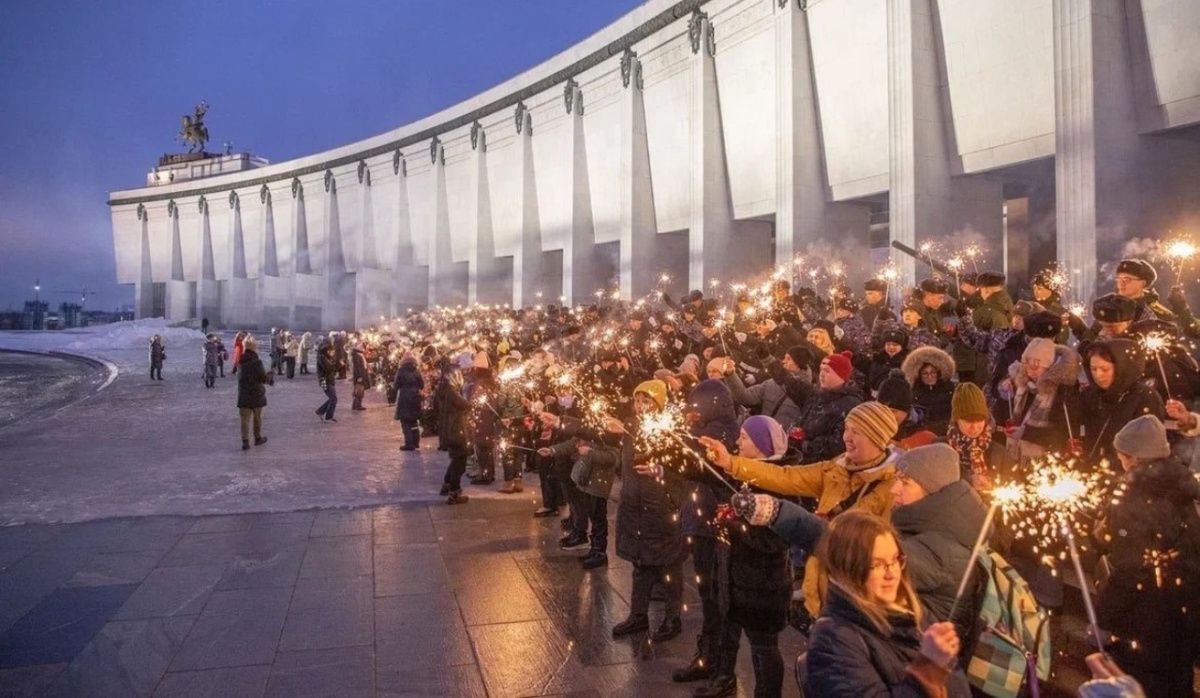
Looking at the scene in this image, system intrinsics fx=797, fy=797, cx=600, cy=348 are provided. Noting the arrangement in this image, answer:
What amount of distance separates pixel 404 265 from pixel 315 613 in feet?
150

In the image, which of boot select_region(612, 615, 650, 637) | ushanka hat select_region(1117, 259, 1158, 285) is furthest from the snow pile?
ushanka hat select_region(1117, 259, 1158, 285)

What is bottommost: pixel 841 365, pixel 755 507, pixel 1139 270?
pixel 755 507

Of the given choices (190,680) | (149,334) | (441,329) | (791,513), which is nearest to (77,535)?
(190,680)

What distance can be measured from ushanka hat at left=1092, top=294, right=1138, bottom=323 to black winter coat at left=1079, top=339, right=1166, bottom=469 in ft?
2.09

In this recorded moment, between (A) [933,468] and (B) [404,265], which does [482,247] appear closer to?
(B) [404,265]

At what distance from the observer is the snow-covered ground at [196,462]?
10.3 meters

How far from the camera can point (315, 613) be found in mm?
6348

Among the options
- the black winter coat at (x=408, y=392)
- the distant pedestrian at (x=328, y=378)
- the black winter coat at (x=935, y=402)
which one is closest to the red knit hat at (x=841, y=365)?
the black winter coat at (x=935, y=402)

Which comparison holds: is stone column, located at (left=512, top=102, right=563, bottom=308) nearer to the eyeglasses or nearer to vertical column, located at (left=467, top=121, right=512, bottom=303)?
vertical column, located at (left=467, top=121, right=512, bottom=303)

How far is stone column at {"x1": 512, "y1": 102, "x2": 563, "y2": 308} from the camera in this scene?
38.4m

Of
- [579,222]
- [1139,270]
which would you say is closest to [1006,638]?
[1139,270]

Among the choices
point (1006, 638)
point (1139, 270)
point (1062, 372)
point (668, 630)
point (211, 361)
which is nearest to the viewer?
point (1006, 638)

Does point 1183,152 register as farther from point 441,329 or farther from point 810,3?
point 441,329

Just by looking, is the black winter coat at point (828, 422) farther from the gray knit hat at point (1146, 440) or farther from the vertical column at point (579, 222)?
the vertical column at point (579, 222)
